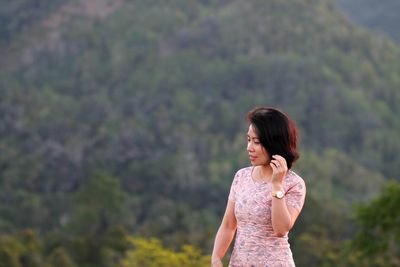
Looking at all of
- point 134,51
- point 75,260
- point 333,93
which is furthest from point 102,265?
point 134,51

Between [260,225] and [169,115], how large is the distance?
188ft

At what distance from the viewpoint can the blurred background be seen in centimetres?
3616

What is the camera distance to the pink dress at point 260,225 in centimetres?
462

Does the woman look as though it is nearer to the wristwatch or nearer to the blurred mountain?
the wristwatch

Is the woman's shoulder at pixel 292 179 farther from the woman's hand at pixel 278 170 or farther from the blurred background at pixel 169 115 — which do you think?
the blurred background at pixel 169 115

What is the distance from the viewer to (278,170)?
4531 mm

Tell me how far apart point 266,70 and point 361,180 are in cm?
1626

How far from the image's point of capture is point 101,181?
39.1 metres

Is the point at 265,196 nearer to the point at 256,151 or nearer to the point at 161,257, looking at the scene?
the point at 256,151

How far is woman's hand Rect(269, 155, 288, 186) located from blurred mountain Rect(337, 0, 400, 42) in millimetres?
92028

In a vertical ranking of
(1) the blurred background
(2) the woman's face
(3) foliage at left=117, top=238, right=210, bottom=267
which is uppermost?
(1) the blurred background

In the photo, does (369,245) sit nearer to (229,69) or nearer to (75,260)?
(75,260)

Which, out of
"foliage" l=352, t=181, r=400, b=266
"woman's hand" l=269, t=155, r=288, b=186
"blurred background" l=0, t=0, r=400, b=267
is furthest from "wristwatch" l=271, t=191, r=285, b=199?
"blurred background" l=0, t=0, r=400, b=267

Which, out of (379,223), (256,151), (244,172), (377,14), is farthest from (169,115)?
(256,151)
